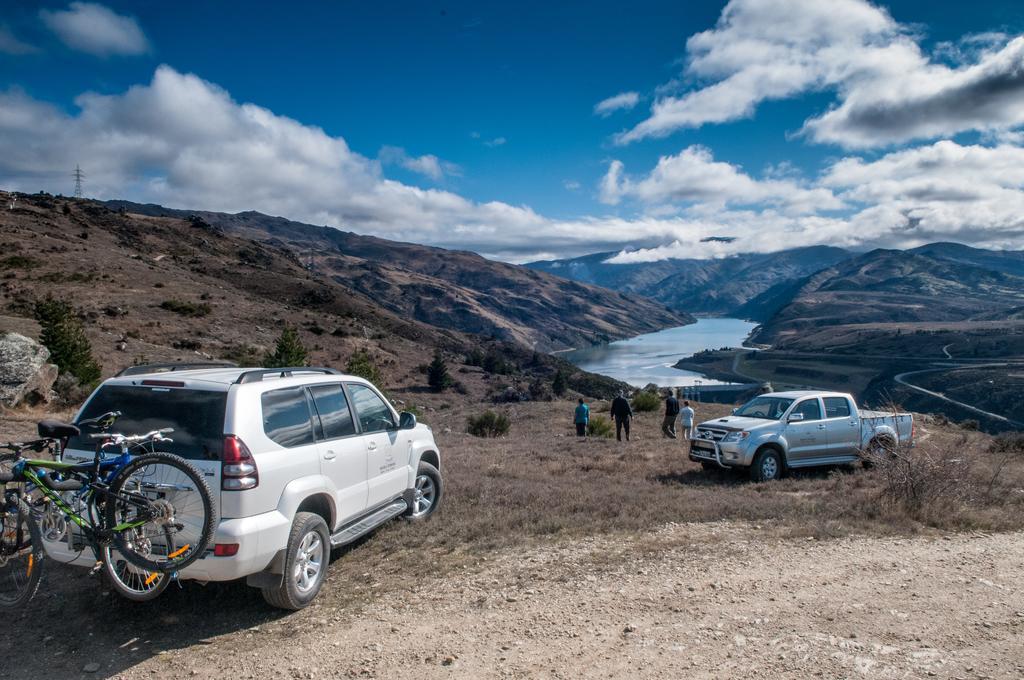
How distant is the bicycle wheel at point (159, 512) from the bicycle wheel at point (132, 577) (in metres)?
0.06

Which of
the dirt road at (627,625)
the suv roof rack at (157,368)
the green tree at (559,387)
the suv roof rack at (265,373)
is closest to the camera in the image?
the dirt road at (627,625)

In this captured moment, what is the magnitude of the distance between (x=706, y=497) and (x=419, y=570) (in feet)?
16.3

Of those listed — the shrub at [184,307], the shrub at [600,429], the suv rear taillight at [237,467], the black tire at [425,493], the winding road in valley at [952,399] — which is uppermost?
the shrub at [184,307]

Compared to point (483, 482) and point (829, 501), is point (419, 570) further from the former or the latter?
point (829, 501)

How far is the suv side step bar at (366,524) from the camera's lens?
536 centimetres

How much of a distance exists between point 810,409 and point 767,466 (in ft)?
5.31

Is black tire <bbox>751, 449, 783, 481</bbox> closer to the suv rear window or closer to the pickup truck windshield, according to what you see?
the pickup truck windshield

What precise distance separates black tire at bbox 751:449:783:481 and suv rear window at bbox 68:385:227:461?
9.33m

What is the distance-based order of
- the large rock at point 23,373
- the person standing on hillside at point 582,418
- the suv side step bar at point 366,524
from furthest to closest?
the person standing on hillside at point 582,418 → the large rock at point 23,373 → the suv side step bar at point 366,524

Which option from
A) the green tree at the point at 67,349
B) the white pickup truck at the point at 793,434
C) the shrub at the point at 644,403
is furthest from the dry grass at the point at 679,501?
the green tree at the point at 67,349

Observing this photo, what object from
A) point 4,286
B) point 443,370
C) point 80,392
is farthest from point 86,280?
point 80,392

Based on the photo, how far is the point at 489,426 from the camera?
73.0 ft

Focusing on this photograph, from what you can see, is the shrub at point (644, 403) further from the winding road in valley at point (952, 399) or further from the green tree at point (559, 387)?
the winding road in valley at point (952, 399)

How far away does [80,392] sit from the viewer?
65.2ft
